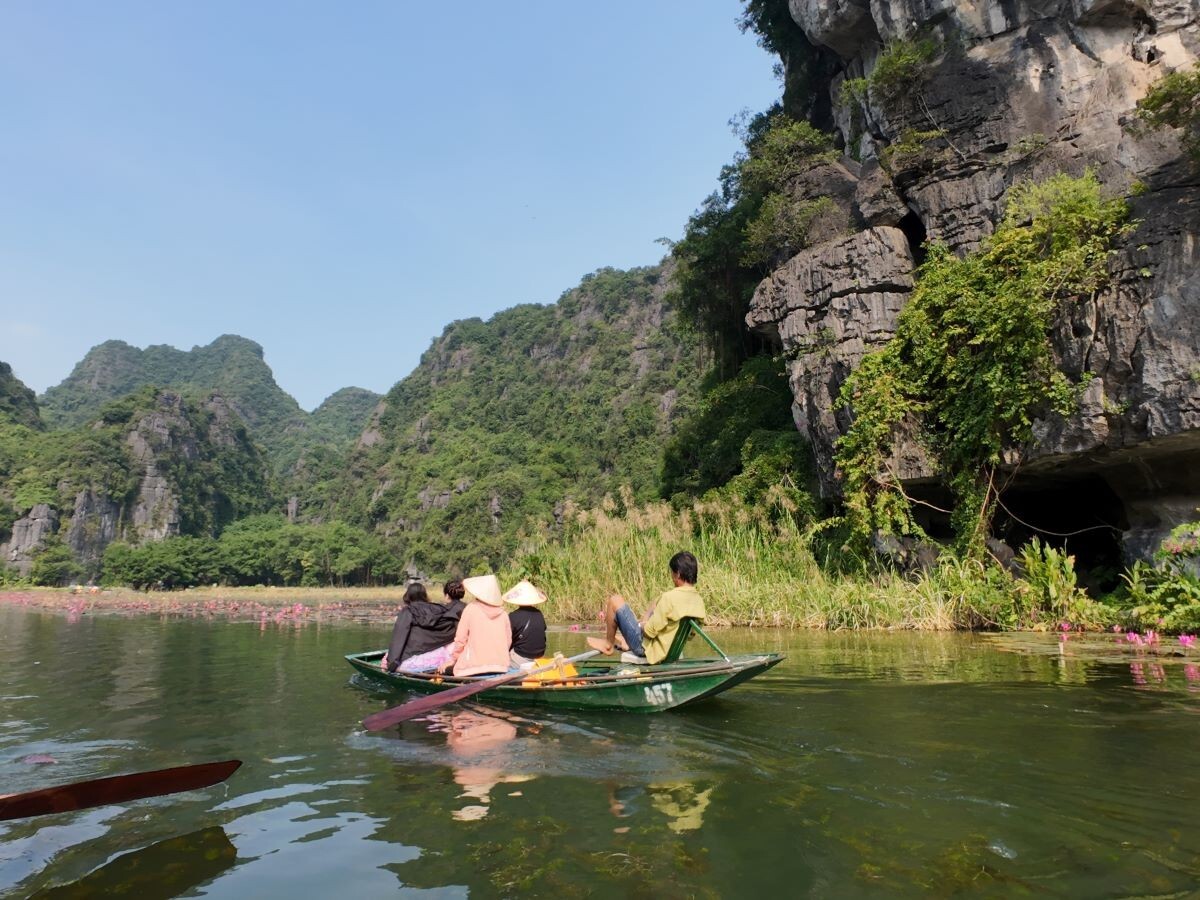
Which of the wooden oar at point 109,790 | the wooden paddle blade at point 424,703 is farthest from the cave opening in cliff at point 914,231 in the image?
the wooden oar at point 109,790

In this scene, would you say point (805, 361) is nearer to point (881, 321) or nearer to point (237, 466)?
point (881, 321)

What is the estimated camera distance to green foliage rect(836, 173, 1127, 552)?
10.5 m

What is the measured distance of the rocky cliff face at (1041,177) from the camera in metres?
9.70

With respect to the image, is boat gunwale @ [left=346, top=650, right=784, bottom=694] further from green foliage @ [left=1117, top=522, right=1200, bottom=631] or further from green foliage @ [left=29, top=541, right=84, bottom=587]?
green foliage @ [left=29, top=541, right=84, bottom=587]

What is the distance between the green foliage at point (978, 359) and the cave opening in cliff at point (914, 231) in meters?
1.32

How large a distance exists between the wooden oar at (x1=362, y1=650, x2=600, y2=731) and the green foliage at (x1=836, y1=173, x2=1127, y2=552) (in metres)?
7.54

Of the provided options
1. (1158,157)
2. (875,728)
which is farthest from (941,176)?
(875,728)

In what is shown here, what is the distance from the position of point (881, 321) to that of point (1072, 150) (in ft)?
12.3

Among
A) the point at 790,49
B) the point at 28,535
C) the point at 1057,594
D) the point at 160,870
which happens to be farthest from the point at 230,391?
the point at 160,870

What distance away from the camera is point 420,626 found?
22.1 ft

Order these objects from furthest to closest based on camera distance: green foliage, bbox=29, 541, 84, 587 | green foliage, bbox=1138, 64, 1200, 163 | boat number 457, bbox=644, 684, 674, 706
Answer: green foliage, bbox=29, 541, 84, 587 → green foliage, bbox=1138, 64, 1200, 163 → boat number 457, bbox=644, 684, 674, 706

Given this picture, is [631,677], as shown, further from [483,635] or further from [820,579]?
[820,579]

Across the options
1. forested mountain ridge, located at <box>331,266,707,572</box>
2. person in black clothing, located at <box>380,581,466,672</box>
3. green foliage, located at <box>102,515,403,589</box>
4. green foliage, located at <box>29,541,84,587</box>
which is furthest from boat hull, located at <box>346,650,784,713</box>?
green foliage, located at <box>29,541,84,587</box>

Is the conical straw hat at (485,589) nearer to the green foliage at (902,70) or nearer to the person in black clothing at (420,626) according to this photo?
the person in black clothing at (420,626)
